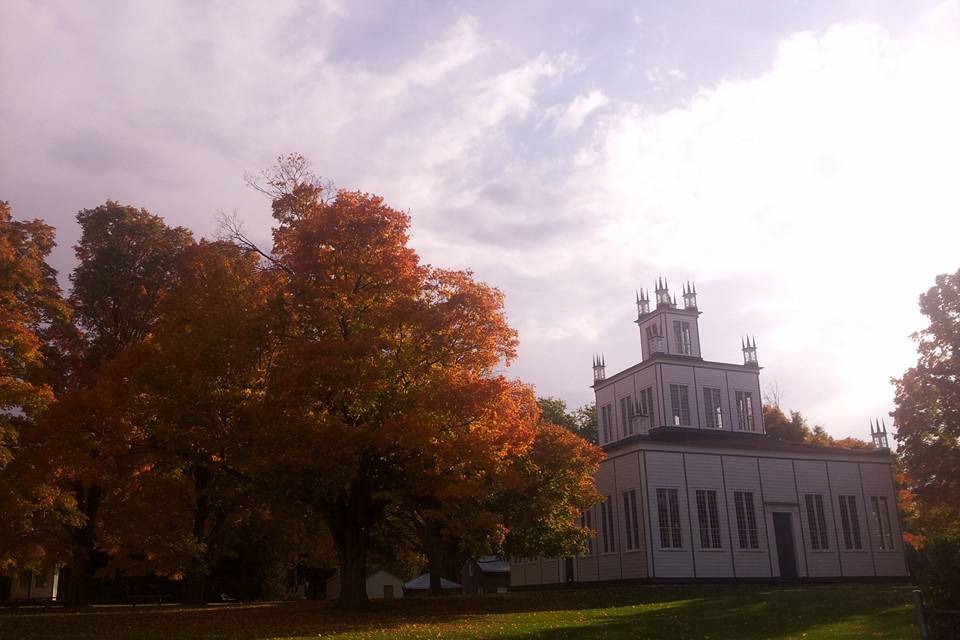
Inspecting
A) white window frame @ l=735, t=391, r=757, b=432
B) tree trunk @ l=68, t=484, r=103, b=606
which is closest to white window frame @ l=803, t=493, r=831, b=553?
white window frame @ l=735, t=391, r=757, b=432

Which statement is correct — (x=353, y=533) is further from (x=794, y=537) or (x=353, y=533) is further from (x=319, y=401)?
(x=794, y=537)

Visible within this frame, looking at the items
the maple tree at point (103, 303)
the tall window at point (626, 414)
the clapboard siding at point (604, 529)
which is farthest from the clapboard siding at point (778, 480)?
the maple tree at point (103, 303)

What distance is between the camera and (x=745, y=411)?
46.1 m

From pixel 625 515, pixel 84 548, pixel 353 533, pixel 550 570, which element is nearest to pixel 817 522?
pixel 625 515

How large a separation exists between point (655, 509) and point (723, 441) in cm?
588

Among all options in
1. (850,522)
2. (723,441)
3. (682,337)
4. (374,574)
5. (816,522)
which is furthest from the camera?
(374,574)

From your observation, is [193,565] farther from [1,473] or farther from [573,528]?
[573,528]

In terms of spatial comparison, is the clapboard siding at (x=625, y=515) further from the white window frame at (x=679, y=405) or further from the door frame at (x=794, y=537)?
the door frame at (x=794, y=537)

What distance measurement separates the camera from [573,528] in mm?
31766

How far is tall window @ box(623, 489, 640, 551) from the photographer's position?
37.6 metres

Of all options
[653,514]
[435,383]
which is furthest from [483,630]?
[653,514]

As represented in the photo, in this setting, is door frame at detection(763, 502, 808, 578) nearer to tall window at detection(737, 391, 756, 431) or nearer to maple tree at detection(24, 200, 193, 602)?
tall window at detection(737, 391, 756, 431)

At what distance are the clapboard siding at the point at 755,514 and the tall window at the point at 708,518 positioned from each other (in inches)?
28.7

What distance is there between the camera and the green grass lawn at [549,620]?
749 inches
